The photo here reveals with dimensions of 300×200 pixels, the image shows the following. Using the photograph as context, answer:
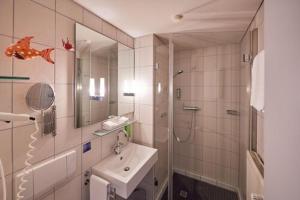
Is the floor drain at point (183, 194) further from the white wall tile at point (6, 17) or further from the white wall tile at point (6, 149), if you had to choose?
the white wall tile at point (6, 17)

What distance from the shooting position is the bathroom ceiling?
44.0 inches

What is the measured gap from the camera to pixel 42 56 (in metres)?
0.89

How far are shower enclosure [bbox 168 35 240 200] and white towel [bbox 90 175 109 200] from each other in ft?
3.67

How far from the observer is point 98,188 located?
112 centimetres

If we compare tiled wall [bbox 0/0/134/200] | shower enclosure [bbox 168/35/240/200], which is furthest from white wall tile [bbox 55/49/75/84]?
shower enclosure [bbox 168/35/240/200]

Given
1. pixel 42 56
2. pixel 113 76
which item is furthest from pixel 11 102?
pixel 113 76

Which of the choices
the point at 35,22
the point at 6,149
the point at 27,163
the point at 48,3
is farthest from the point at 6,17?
the point at 27,163

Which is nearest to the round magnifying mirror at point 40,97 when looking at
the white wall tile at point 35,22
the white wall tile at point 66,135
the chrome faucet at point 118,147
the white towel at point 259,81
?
the white wall tile at point 66,135

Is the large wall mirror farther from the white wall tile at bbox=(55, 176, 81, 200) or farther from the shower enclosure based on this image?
the shower enclosure

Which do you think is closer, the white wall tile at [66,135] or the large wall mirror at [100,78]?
the white wall tile at [66,135]

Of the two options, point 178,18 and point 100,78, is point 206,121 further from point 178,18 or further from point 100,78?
point 100,78

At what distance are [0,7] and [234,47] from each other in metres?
2.37

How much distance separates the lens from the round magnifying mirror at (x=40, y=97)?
83 cm

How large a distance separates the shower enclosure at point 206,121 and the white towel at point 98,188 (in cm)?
112
